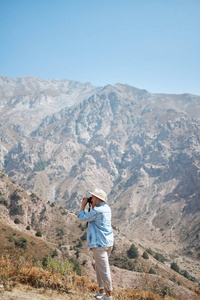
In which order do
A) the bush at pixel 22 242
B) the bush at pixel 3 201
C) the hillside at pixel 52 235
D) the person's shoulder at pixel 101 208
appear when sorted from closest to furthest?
the person's shoulder at pixel 101 208 < the bush at pixel 22 242 < the hillside at pixel 52 235 < the bush at pixel 3 201

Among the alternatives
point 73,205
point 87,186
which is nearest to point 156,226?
point 73,205

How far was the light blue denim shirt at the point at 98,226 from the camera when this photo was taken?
222 inches

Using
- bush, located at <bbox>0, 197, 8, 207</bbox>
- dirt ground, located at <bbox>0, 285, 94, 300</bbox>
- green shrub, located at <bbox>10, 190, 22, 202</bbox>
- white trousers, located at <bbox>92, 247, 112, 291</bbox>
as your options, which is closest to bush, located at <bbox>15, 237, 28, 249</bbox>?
dirt ground, located at <bbox>0, 285, 94, 300</bbox>

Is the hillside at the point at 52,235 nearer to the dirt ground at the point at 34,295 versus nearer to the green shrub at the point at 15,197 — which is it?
the green shrub at the point at 15,197

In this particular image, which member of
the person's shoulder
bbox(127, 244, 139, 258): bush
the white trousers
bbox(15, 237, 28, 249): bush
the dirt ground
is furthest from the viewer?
bbox(127, 244, 139, 258): bush

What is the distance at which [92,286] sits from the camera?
655 centimetres

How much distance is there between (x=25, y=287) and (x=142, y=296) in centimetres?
355

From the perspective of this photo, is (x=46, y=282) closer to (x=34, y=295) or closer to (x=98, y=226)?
(x=34, y=295)

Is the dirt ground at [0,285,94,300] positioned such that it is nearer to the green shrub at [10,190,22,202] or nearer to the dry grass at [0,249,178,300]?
the dry grass at [0,249,178,300]

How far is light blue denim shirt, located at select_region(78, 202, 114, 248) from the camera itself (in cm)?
564

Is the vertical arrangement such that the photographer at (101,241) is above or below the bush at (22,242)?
above

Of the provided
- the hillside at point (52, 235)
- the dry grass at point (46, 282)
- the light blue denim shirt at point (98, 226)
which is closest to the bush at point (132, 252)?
the hillside at point (52, 235)

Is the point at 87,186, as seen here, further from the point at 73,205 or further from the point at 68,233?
the point at 68,233

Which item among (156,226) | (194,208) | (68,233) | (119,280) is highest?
(119,280)
